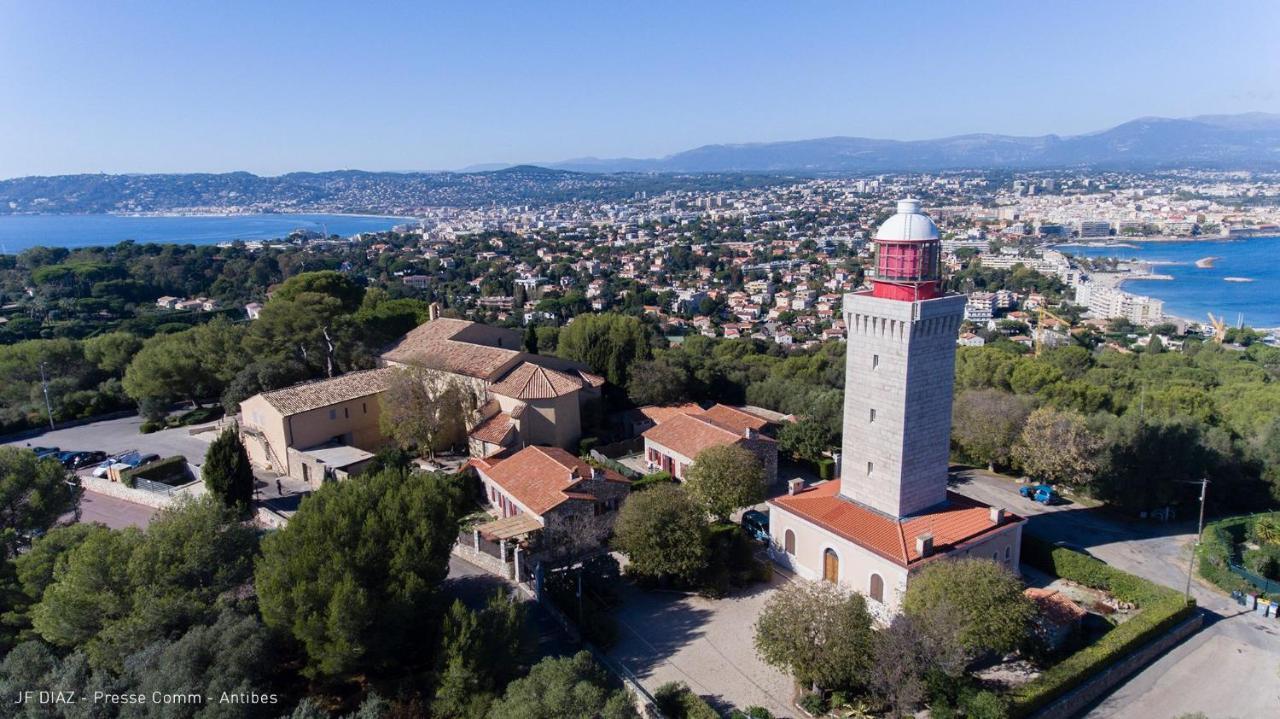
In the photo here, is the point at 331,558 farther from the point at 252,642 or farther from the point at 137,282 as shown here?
the point at 137,282

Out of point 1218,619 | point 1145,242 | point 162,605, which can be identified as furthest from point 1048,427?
point 1145,242

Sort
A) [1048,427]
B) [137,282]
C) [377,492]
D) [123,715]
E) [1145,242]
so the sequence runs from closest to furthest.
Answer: [123,715] < [377,492] < [1048,427] < [137,282] < [1145,242]

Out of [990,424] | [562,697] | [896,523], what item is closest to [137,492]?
[562,697]

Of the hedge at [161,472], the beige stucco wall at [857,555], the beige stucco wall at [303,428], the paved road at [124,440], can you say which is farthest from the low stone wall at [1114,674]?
the paved road at [124,440]

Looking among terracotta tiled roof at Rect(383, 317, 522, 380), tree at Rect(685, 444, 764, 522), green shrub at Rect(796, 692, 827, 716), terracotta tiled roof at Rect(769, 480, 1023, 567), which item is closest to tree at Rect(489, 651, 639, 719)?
green shrub at Rect(796, 692, 827, 716)

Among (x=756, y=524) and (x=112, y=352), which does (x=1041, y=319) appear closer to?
(x=756, y=524)
